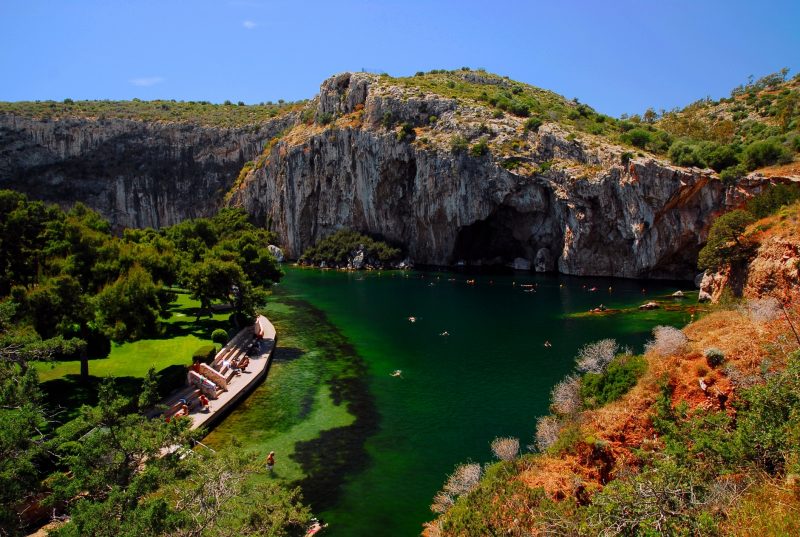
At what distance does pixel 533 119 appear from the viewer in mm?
79312

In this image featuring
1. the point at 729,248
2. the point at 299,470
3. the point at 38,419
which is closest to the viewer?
the point at 38,419

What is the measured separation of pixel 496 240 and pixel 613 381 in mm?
70260

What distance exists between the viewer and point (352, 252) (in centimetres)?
9281

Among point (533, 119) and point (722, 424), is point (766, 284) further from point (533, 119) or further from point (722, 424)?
point (533, 119)

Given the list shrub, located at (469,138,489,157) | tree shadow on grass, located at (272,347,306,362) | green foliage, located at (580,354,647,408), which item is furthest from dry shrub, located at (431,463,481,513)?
shrub, located at (469,138,489,157)

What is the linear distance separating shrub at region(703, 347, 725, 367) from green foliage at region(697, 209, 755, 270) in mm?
27123

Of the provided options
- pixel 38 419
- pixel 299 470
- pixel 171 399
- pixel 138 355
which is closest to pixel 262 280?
pixel 138 355

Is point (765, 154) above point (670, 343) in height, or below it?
above

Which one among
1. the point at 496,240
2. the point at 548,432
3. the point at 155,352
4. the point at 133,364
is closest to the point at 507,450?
the point at 548,432

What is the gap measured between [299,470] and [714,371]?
643 inches

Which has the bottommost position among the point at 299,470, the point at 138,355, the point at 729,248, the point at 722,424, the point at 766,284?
the point at 299,470

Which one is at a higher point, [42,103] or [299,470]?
[42,103]

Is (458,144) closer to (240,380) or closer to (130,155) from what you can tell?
(240,380)

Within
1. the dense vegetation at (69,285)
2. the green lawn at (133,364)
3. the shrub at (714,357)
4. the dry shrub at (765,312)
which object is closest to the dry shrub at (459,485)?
the shrub at (714,357)
